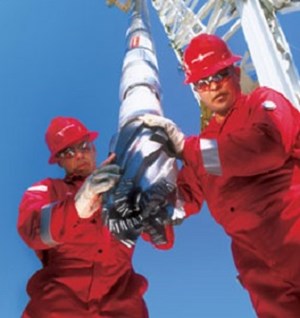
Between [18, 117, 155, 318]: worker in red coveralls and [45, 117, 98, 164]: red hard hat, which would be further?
[45, 117, 98, 164]: red hard hat

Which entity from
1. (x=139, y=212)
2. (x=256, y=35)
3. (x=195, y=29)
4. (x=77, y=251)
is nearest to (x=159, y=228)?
(x=139, y=212)

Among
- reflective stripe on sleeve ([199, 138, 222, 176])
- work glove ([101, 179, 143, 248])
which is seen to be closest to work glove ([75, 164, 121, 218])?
work glove ([101, 179, 143, 248])

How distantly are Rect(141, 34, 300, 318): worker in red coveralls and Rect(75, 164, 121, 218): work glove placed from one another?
455 mm

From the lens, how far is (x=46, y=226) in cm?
331

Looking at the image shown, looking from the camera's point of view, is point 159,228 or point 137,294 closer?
point 159,228

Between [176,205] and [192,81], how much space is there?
1.00 m

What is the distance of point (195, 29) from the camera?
838 cm

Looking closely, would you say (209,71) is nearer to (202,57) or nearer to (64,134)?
(202,57)

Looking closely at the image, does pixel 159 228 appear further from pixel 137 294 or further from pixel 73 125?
pixel 73 125

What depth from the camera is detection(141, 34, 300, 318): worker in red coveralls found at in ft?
9.33

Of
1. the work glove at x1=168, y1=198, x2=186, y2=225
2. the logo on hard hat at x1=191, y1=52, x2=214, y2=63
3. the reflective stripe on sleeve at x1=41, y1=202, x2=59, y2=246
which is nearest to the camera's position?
the work glove at x1=168, y1=198, x2=186, y2=225

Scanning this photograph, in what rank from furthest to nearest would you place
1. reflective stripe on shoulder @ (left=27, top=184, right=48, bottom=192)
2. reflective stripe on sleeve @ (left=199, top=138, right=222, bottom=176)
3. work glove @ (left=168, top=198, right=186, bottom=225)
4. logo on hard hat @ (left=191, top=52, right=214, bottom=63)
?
1. reflective stripe on shoulder @ (left=27, top=184, right=48, bottom=192)
2. logo on hard hat @ (left=191, top=52, right=214, bottom=63)
3. reflective stripe on sleeve @ (left=199, top=138, right=222, bottom=176)
4. work glove @ (left=168, top=198, right=186, bottom=225)

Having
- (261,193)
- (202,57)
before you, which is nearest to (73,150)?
(202,57)

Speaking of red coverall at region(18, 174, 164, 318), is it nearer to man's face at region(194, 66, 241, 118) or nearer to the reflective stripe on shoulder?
the reflective stripe on shoulder
